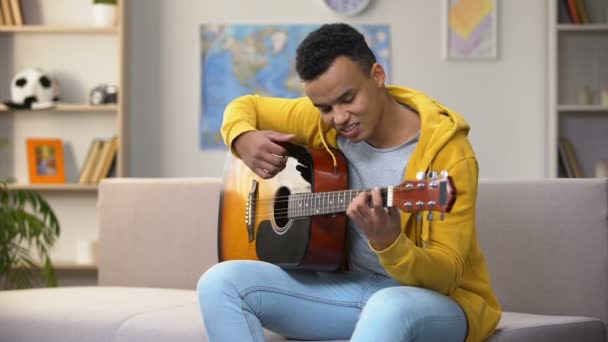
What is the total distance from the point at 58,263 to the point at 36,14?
1358 millimetres

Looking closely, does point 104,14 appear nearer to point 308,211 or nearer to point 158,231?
point 158,231

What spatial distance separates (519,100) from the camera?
5.09 m

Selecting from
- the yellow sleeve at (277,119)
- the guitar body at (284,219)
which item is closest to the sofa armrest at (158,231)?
the guitar body at (284,219)

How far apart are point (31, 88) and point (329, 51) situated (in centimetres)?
334

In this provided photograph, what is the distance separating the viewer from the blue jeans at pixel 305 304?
64.9 inches

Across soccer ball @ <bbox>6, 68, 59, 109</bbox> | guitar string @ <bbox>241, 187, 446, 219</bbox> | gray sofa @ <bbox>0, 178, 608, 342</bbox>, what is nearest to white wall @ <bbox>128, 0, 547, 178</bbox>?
soccer ball @ <bbox>6, 68, 59, 109</bbox>

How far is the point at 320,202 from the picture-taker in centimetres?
185

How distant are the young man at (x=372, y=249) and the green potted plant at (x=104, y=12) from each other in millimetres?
3035

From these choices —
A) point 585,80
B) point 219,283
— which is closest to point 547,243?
point 219,283

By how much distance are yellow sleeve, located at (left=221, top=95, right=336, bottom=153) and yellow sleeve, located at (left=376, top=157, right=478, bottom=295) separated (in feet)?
1.28

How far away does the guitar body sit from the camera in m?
1.88

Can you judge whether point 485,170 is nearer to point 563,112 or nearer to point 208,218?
point 563,112

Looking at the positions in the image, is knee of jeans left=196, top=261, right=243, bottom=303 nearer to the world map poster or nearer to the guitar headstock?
the guitar headstock

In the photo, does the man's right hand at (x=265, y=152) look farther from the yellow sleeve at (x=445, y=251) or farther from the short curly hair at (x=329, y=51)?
the yellow sleeve at (x=445, y=251)
